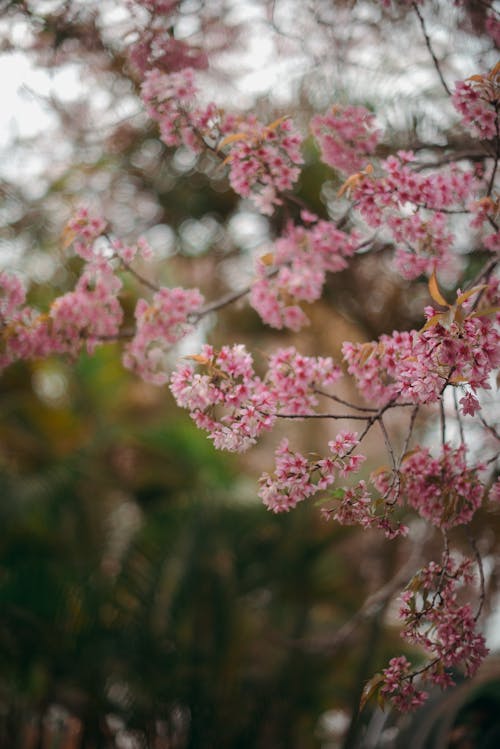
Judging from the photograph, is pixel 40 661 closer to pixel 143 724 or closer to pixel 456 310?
pixel 143 724

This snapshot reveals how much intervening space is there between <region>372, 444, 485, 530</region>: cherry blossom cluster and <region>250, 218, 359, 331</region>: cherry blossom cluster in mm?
741

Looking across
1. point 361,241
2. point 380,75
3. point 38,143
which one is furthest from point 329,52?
point 38,143

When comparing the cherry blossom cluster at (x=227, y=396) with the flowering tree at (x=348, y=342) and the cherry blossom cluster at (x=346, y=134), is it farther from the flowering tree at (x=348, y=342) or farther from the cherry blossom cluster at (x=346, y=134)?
the cherry blossom cluster at (x=346, y=134)

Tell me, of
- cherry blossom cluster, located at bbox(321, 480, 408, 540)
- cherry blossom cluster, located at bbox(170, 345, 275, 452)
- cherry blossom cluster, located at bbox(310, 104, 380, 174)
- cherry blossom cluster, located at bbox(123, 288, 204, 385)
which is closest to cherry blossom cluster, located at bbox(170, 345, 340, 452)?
cherry blossom cluster, located at bbox(170, 345, 275, 452)

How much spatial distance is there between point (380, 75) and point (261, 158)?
143cm

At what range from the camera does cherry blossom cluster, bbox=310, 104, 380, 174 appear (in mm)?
2457

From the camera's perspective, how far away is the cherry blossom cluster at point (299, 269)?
2.47 meters

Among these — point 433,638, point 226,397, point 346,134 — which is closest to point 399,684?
point 433,638

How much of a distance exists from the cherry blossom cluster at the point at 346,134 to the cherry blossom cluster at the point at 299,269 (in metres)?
0.24

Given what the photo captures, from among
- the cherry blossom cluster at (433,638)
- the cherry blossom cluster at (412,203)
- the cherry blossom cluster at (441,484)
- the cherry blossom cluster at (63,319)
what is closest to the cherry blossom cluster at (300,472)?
the cherry blossom cluster at (441,484)

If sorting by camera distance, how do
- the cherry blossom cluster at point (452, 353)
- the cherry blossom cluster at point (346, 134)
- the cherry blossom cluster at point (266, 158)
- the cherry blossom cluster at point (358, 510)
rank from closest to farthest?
the cherry blossom cluster at point (452, 353) → the cherry blossom cluster at point (358, 510) → the cherry blossom cluster at point (266, 158) → the cherry blossom cluster at point (346, 134)

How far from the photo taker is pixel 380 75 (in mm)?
3312

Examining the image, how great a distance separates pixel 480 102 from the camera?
190 centimetres

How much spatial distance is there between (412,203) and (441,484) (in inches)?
32.1
